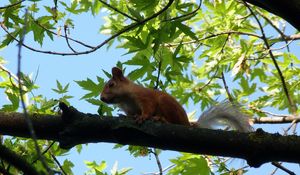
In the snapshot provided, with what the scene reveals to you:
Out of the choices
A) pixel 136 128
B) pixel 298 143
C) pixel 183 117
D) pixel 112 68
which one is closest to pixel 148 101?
pixel 183 117

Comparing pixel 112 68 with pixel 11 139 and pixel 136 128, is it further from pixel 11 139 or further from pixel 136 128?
pixel 136 128

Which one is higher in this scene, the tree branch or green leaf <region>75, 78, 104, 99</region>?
green leaf <region>75, 78, 104, 99</region>

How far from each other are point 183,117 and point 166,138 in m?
1.40

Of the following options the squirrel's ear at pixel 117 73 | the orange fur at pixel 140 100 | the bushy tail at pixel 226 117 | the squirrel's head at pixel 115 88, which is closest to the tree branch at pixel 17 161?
the orange fur at pixel 140 100

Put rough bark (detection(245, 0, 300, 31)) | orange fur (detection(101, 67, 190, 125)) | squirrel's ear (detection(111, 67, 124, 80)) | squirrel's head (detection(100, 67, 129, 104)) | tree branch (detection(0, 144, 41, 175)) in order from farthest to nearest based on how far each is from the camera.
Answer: squirrel's ear (detection(111, 67, 124, 80)), squirrel's head (detection(100, 67, 129, 104)), orange fur (detection(101, 67, 190, 125)), rough bark (detection(245, 0, 300, 31)), tree branch (detection(0, 144, 41, 175))

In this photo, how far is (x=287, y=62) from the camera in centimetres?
530

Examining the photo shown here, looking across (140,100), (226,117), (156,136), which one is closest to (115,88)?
(140,100)

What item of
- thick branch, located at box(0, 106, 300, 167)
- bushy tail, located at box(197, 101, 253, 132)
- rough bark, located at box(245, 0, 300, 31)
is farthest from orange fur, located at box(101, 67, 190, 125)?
rough bark, located at box(245, 0, 300, 31)

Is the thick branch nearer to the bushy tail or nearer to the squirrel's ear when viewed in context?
the bushy tail

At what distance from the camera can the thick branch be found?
9.74 ft

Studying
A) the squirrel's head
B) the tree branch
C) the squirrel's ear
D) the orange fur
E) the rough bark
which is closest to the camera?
the tree branch

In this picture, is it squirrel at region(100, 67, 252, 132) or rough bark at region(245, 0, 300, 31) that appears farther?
squirrel at region(100, 67, 252, 132)

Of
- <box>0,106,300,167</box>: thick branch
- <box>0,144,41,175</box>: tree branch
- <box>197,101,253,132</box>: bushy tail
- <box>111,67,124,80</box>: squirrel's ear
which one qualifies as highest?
<box>111,67,124,80</box>: squirrel's ear

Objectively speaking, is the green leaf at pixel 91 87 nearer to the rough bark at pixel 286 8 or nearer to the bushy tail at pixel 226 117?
the bushy tail at pixel 226 117
